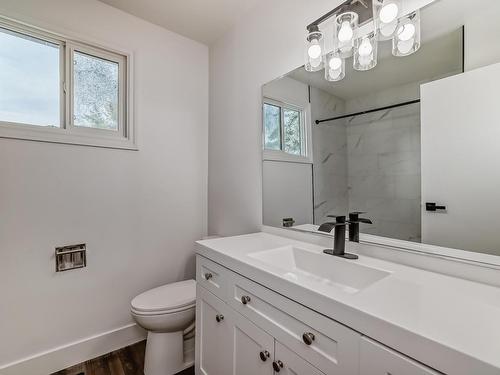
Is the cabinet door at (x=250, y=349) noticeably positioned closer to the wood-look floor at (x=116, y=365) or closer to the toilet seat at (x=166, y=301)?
the toilet seat at (x=166, y=301)

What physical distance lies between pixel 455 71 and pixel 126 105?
199 centimetres

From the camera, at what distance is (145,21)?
1931mm

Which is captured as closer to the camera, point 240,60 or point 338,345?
point 338,345

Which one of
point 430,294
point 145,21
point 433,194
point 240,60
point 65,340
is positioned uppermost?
point 145,21

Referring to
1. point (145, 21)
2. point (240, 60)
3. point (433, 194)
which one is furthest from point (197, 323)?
point (145, 21)

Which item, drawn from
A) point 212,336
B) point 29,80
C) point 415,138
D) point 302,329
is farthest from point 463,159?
point 29,80

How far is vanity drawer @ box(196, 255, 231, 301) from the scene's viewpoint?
1144mm

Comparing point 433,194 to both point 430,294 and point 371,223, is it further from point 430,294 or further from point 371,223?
point 430,294

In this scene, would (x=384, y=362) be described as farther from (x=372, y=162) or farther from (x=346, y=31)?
(x=346, y=31)

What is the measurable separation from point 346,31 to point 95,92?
1718 millimetres

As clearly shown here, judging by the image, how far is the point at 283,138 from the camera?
63.4 inches

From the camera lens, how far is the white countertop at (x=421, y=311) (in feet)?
1.59

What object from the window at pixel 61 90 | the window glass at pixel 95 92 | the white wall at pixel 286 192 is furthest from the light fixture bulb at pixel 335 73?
the window glass at pixel 95 92

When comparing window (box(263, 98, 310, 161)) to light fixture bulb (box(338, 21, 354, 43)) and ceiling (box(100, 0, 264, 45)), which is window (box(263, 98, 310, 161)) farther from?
ceiling (box(100, 0, 264, 45))
